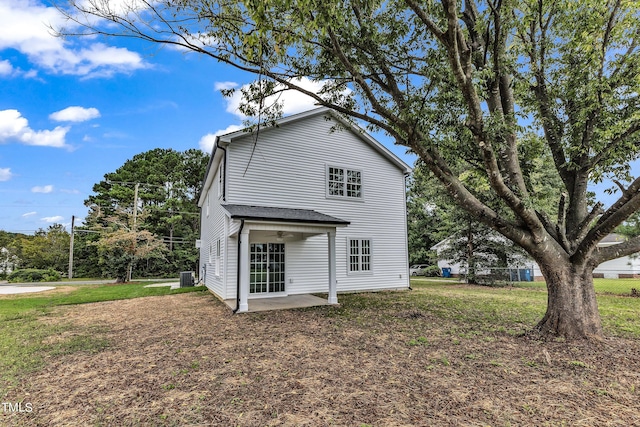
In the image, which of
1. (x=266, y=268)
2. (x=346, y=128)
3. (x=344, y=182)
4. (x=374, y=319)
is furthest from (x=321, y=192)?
(x=374, y=319)

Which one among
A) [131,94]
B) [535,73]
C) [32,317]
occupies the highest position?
[131,94]

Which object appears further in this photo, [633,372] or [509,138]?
[509,138]

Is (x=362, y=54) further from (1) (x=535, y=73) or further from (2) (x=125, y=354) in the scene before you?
(2) (x=125, y=354)

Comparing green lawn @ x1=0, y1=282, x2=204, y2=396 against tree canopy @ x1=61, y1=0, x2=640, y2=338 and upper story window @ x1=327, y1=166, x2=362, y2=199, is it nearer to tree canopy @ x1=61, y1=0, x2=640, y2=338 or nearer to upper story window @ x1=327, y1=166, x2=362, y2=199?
tree canopy @ x1=61, y1=0, x2=640, y2=338

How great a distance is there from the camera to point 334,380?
3920 mm

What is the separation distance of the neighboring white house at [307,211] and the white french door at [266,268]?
0.11 ft

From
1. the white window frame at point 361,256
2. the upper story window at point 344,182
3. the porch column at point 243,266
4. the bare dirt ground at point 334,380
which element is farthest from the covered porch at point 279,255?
the bare dirt ground at point 334,380

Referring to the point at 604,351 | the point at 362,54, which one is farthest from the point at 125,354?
the point at 604,351

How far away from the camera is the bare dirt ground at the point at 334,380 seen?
3037mm

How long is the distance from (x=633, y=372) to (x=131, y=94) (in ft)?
56.0

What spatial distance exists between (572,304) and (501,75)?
4502mm

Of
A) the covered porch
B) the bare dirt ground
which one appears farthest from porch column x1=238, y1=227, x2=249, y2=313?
the bare dirt ground

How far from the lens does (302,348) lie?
207 inches

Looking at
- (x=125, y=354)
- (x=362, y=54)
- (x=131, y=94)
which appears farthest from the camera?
(x=131, y=94)
